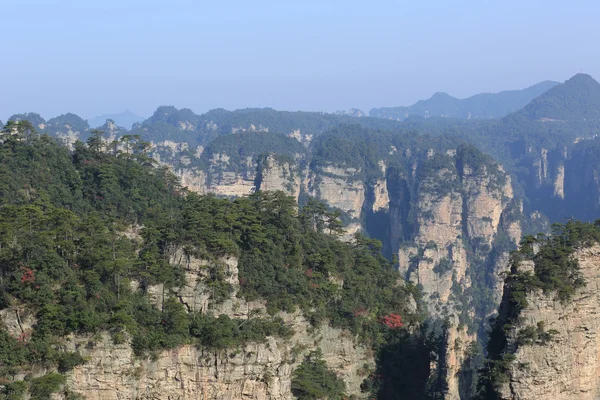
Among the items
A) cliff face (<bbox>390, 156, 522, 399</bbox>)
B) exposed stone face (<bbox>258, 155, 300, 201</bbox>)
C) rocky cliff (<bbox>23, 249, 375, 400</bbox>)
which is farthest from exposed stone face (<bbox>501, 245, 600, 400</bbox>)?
exposed stone face (<bbox>258, 155, 300, 201</bbox>)

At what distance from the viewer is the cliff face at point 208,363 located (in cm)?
2502

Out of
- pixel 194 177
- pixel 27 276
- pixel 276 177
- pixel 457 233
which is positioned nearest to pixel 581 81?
pixel 194 177

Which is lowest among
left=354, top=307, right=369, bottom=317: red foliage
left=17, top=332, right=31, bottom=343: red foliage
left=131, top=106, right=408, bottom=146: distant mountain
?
left=354, top=307, right=369, bottom=317: red foliage

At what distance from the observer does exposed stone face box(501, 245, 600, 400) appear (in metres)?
26.6

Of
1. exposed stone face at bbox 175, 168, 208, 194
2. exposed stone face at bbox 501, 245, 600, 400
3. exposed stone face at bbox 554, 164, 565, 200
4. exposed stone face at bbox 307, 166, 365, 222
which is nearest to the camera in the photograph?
exposed stone face at bbox 501, 245, 600, 400

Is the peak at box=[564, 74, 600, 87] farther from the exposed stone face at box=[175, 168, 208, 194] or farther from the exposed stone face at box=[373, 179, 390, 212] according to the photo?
the exposed stone face at box=[175, 168, 208, 194]

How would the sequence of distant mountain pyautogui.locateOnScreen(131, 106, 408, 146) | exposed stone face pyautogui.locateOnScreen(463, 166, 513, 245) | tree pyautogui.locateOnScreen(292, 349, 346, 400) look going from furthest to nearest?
1. distant mountain pyautogui.locateOnScreen(131, 106, 408, 146)
2. exposed stone face pyautogui.locateOnScreen(463, 166, 513, 245)
3. tree pyautogui.locateOnScreen(292, 349, 346, 400)

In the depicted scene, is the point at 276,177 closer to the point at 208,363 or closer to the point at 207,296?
the point at 207,296

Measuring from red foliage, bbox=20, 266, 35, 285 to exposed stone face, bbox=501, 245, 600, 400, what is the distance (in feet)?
51.5

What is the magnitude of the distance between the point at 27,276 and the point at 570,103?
557 feet

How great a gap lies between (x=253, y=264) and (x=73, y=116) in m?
126

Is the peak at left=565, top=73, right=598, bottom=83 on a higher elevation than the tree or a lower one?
higher

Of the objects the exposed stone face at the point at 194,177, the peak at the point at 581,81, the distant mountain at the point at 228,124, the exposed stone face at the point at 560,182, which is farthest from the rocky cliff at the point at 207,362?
the peak at the point at 581,81

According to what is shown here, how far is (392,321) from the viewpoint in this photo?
33.7 meters
